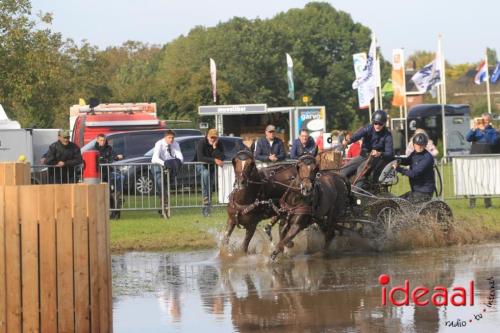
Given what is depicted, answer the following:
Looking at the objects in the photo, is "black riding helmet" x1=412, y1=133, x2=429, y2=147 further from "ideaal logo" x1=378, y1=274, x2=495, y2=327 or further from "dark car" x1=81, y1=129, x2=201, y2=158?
"dark car" x1=81, y1=129, x2=201, y2=158

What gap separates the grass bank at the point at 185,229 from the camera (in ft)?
55.7

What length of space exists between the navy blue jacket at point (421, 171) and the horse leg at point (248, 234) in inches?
110

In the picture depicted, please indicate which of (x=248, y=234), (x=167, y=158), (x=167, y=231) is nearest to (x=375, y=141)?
(x=248, y=234)

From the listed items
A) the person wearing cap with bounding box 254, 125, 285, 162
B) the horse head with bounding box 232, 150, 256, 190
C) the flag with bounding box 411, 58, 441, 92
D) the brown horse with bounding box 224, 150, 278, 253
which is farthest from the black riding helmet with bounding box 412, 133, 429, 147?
the flag with bounding box 411, 58, 441, 92

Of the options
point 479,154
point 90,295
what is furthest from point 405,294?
point 479,154

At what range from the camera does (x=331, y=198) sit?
14.9m

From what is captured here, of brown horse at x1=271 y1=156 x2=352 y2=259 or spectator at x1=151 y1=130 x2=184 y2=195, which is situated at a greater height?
spectator at x1=151 y1=130 x2=184 y2=195

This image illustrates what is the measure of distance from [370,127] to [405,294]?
19.9 feet

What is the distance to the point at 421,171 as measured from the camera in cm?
1669

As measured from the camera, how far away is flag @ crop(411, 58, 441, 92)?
49.0 metres

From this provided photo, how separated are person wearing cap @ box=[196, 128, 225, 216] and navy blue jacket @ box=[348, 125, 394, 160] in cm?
530

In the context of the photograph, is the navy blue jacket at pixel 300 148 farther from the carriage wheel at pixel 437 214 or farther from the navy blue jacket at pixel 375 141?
the carriage wheel at pixel 437 214

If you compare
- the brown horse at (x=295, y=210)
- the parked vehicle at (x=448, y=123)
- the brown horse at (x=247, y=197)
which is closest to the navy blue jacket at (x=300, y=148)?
the brown horse at (x=247, y=197)

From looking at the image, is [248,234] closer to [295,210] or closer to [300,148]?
[295,210]
